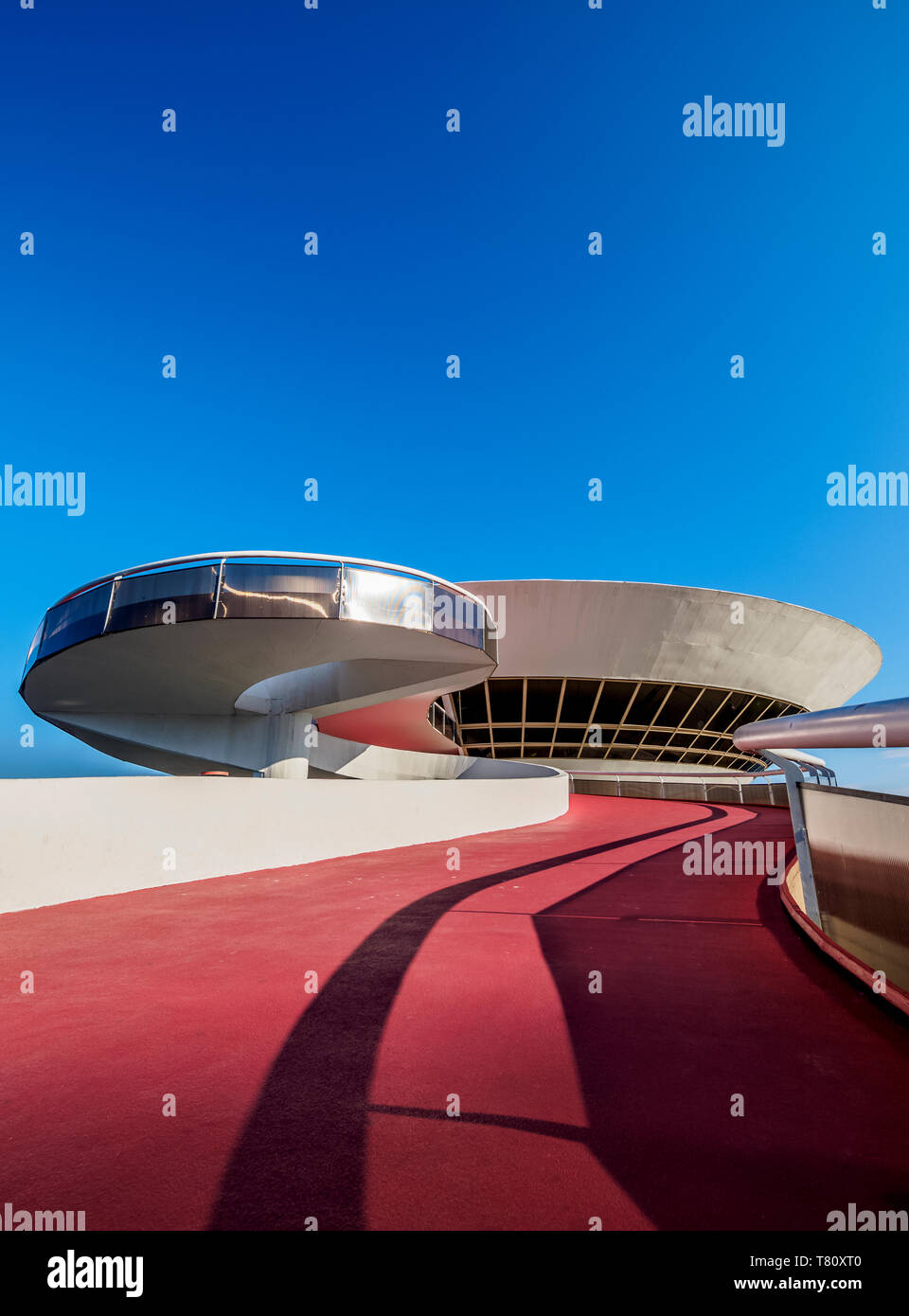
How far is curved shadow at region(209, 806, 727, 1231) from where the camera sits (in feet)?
6.34

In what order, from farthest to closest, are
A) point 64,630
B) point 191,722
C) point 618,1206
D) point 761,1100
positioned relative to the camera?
1. point 191,722
2. point 64,630
3. point 761,1100
4. point 618,1206

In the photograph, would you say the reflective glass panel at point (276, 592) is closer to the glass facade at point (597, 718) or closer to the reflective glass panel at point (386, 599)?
the reflective glass panel at point (386, 599)

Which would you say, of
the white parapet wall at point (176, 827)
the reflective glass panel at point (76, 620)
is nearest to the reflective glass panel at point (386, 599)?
the white parapet wall at point (176, 827)

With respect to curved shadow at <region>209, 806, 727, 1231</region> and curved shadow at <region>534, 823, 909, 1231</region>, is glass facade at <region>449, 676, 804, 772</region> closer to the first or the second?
curved shadow at <region>534, 823, 909, 1231</region>

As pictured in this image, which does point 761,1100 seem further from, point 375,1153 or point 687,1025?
point 375,1153

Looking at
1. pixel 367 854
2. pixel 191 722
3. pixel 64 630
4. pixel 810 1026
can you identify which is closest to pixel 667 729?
pixel 191 722

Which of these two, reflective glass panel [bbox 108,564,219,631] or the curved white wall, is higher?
the curved white wall

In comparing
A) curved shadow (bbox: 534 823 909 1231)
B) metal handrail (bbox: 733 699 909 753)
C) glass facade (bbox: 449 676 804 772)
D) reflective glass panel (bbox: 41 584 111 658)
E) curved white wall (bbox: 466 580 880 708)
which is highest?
curved white wall (bbox: 466 580 880 708)

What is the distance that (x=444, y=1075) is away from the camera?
9.30ft

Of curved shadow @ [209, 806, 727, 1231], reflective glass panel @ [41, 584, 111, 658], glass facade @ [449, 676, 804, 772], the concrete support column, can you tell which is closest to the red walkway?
curved shadow @ [209, 806, 727, 1231]

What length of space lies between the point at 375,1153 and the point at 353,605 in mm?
10280

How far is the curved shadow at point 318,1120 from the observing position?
193cm

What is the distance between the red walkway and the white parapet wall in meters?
0.99
